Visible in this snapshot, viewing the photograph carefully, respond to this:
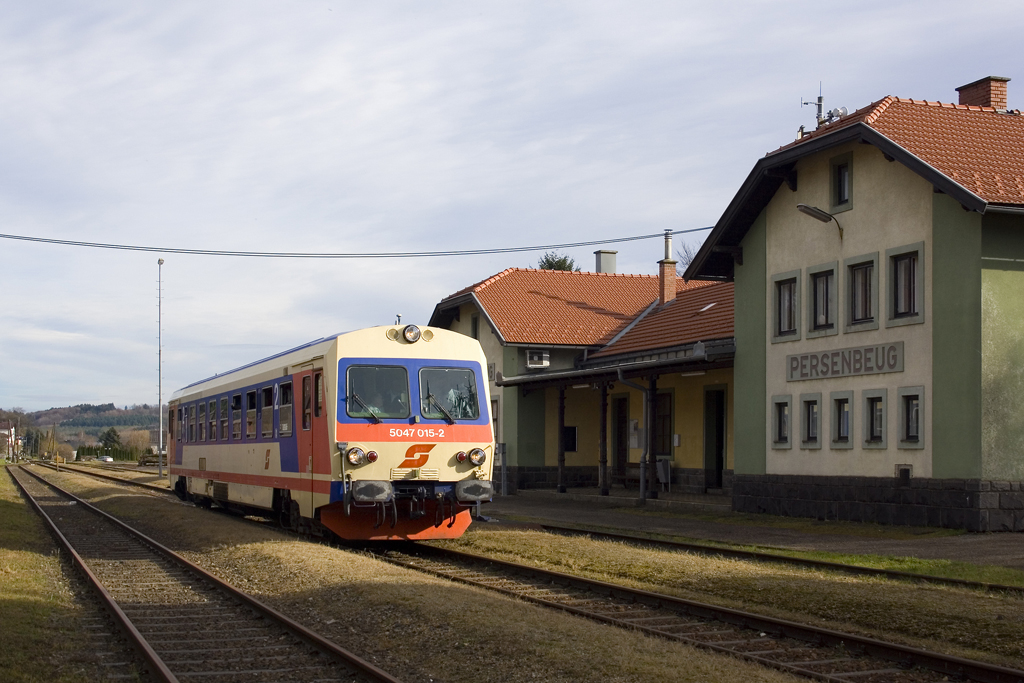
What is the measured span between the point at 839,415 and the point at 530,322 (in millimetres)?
14327

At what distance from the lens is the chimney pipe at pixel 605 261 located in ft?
132

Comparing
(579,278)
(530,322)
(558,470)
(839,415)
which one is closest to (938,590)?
(839,415)

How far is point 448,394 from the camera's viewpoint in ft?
49.4

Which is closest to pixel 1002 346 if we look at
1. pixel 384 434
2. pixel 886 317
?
pixel 886 317

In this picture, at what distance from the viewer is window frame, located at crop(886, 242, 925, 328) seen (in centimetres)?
1812

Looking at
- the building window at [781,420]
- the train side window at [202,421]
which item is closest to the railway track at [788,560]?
the building window at [781,420]

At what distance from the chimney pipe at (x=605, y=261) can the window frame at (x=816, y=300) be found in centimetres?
1947

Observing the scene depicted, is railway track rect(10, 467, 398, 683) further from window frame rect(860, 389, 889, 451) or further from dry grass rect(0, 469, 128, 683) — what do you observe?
window frame rect(860, 389, 889, 451)

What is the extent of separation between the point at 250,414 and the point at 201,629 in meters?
9.08

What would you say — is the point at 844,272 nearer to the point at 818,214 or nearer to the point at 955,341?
the point at 818,214

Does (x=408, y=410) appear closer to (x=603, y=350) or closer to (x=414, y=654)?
(x=414, y=654)

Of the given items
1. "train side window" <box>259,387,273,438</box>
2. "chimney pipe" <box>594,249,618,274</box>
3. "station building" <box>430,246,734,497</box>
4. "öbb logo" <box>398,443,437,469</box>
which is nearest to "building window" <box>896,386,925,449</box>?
"station building" <box>430,246,734,497</box>

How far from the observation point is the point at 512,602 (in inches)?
406

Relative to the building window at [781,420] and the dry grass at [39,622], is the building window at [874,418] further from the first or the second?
the dry grass at [39,622]
